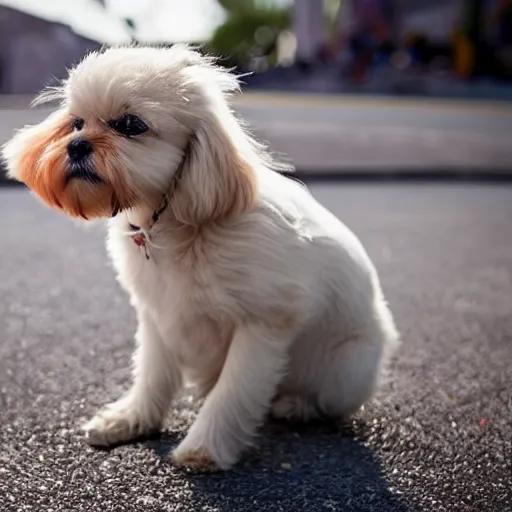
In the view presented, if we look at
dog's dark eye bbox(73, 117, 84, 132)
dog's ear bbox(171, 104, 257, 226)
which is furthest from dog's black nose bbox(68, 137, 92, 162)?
dog's ear bbox(171, 104, 257, 226)

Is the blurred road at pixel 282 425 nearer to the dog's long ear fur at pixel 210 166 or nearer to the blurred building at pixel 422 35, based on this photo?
the dog's long ear fur at pixel 210 166

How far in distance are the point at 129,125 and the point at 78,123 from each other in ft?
0.62

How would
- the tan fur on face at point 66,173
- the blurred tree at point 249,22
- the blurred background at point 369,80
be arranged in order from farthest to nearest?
the blurred tree at point 249,22, the blurred background at point 369,80, the tan fur on face at point 66,173

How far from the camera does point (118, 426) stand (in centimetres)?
273

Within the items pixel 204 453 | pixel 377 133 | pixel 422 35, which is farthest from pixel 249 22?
pixel 204 453

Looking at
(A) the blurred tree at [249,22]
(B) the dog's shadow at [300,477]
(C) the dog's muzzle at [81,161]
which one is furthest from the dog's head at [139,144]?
(A) the blurred tree at [249,22]

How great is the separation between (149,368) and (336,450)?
73 cm

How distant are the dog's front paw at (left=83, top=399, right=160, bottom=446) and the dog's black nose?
0.96 meters

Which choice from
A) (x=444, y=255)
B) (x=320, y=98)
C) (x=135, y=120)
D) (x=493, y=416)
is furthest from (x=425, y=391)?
(x=320, y=98)

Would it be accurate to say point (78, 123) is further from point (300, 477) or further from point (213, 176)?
point (300, 477)

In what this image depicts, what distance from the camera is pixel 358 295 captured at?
2.79 m

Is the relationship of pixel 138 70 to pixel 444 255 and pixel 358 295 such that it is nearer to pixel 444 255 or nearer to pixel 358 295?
pixel 358 295

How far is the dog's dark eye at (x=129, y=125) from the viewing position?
2.31 metres

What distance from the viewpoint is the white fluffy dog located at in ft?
7.61
